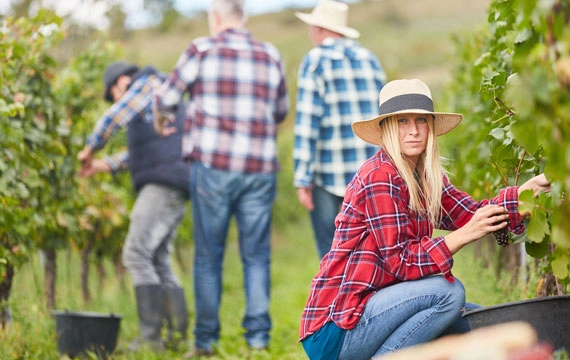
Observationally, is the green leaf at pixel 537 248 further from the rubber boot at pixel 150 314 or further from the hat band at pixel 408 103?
the rubber boot at pixel 150 314

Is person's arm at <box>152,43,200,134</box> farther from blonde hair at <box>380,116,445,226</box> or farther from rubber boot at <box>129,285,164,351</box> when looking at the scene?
blonde hair at <box>380,116,445,226</box>

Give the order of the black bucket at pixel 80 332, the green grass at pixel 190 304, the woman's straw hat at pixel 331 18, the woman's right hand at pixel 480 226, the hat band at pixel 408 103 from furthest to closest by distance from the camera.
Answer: the woman's straw hat at pixel 331 18
the black bucket at pixel 80 332
the green grass at pixel 190 304
the hat band at pixel 408 103
the woman's right hand at pixel 480 226

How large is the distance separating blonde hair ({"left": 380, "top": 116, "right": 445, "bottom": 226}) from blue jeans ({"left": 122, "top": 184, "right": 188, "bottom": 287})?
2700 mm

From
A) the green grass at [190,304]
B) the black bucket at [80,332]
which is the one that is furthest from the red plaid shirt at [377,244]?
the black bucket at [80,332]

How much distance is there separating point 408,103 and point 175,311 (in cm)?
324

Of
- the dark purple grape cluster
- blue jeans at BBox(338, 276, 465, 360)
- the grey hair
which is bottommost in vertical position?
blue jeans at BBox(338, 276, 465, 360)

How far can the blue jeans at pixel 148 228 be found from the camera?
5820mm

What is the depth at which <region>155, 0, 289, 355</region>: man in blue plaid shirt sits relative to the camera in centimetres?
532

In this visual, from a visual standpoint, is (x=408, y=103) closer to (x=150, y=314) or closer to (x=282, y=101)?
(x=282, y=101)

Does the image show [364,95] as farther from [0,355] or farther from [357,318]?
[0,355]

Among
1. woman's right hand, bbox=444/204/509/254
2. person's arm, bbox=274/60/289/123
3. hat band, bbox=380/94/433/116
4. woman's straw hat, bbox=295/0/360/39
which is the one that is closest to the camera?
woman's right hand, bbox=444/204/509/254

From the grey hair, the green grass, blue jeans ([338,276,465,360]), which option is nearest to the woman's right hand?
blue jeans ([338,276,465,360])

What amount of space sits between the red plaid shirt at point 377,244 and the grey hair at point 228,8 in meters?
2.39

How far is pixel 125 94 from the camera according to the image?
231 inches
